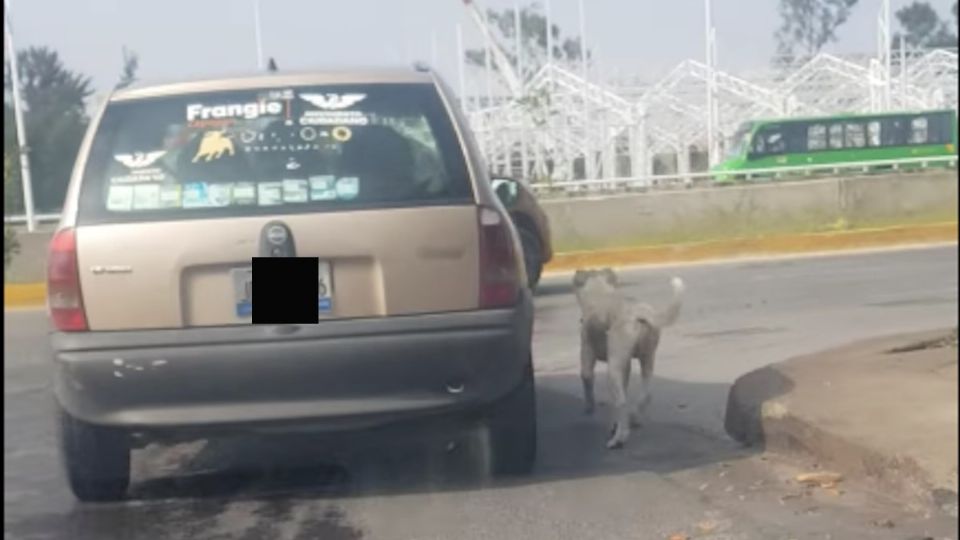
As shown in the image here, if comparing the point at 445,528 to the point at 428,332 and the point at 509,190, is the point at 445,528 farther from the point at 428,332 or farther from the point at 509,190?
the point at 509,190

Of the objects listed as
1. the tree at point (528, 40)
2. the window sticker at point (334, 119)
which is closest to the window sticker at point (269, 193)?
the window sticker at point (334, 119)

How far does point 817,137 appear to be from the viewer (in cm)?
1008

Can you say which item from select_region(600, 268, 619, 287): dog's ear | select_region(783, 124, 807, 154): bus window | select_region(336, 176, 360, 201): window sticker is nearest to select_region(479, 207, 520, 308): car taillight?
select_region(336, 176, 360, 201): window sticker

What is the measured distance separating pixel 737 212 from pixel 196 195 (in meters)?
7.84

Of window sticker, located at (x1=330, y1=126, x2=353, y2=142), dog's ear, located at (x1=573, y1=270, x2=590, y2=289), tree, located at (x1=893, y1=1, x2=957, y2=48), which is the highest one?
tree, located at (x1=893, y1=1, x2=957, y2=48)

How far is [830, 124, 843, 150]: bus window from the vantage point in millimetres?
9122

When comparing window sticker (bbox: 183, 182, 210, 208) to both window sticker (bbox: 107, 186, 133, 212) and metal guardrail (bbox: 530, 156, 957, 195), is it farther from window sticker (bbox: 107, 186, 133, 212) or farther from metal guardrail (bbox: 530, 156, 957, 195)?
metal guardrail (bbox: 530, 156, 957, 195)

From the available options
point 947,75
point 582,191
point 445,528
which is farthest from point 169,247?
point 582,191

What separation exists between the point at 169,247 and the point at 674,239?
1090 cm

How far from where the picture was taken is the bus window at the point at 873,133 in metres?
7.38

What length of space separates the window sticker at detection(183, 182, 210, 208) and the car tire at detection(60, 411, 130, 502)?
0.92 meters

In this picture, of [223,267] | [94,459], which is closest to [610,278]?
[223,267]

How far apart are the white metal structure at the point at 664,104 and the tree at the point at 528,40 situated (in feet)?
0.63

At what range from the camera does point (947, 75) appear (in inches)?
208
